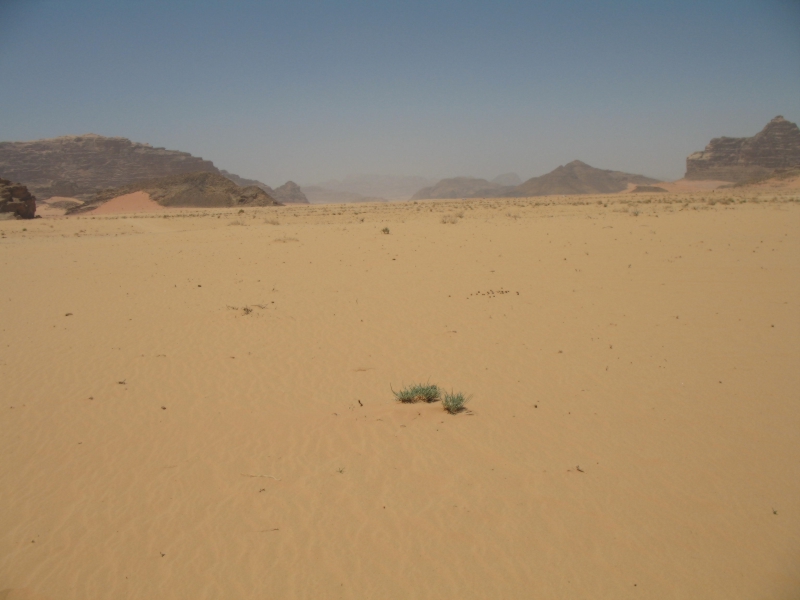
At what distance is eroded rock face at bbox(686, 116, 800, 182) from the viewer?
291ft

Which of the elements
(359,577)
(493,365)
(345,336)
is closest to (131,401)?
(345,336)

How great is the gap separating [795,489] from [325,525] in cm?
378

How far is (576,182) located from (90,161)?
9973cm

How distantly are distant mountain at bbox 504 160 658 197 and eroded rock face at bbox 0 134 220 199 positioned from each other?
6711 cm

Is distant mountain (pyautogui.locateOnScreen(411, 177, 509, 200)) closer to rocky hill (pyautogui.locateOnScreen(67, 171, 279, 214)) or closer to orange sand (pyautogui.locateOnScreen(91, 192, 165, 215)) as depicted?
rocky hill (pyautogui.locateOnScreen(67, 171, 279, 214))

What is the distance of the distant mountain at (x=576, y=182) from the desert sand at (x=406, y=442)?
8978 centimetres

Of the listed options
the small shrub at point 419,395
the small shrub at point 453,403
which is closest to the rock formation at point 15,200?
the small shrub at point 419,395

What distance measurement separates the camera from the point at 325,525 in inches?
144

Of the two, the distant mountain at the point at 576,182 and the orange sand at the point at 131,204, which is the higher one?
the distant mountain at the point at 576,182

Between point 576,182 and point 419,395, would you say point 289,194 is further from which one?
point 419,395

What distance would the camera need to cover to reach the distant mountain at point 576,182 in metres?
96.9

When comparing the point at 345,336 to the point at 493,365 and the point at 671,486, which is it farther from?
the point at 671,486

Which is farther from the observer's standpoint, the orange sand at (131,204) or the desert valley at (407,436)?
the orange sand at (131,204)

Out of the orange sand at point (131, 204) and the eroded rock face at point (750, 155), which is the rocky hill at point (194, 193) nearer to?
the orange sand at point (131, 204)
